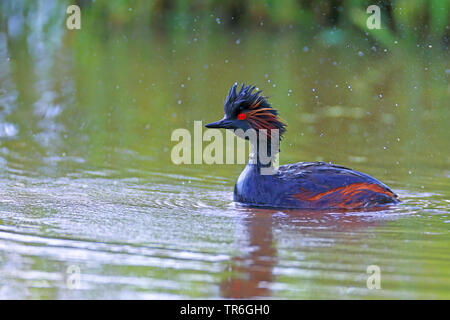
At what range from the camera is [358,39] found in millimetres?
22156

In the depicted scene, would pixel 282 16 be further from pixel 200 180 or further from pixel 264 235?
pixel 264 235

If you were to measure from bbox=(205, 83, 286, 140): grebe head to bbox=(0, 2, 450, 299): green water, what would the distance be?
31.7 inches

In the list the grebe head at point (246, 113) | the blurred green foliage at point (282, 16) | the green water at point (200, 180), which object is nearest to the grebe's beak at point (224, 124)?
the grebe head at point (246, 113)

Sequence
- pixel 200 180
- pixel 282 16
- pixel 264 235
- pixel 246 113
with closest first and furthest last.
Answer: pixel 264 235, pixel 246 113, pixel 200 180, pixel 282 16

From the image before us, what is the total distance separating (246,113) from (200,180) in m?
1.43

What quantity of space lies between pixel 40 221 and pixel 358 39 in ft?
54.0

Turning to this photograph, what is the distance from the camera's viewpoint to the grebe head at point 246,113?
8.03 m

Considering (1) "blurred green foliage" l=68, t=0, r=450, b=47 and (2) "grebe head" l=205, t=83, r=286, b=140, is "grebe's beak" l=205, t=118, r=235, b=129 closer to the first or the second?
(2) "grebe head" l=205, t=83, r=286, b=140

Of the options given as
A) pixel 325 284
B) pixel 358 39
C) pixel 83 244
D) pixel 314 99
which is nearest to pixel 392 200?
pixel 325 284

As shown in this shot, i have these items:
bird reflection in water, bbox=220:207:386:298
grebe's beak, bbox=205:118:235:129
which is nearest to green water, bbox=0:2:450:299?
bird reflection in water, bbox=220:207:386:298

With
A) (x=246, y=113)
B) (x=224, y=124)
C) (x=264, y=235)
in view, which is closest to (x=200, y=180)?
(x=224, y=124)

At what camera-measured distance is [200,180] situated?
9188 mm

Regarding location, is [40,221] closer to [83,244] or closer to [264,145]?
[83,244]

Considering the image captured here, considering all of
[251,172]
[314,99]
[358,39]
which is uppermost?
[358,39]
